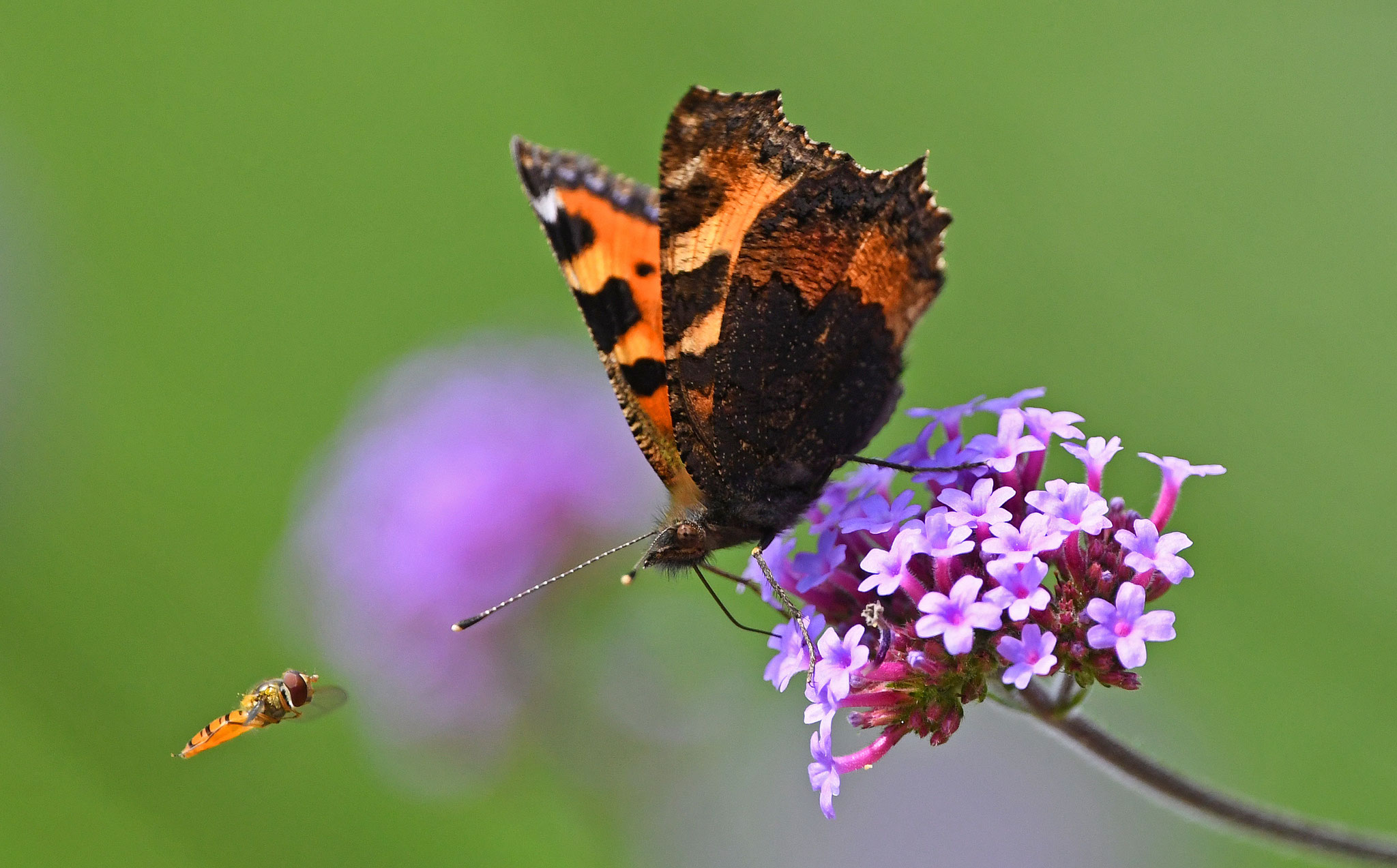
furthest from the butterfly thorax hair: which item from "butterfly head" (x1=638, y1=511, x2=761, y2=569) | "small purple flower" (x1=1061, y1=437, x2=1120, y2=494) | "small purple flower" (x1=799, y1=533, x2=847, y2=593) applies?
"small purple flower" (x1=1061, y1=437, x2=1120, y2=494)

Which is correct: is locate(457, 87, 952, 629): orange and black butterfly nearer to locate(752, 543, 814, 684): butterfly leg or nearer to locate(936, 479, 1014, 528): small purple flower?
locate(752, 543, 814, 684): butterfly leg

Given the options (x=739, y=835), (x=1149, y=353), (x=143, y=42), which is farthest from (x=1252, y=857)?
(x=143, y=42)

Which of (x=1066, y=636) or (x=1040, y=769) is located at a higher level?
(x=1066, y=636)

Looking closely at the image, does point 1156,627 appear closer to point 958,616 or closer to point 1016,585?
point 1016,585

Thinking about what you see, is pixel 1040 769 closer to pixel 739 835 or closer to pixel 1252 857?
pixel 1252 857

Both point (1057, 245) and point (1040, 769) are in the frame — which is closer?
point (1040, 769)

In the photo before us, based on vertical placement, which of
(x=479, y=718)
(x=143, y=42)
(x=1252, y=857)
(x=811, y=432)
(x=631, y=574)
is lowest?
(x=1252, y=857)
